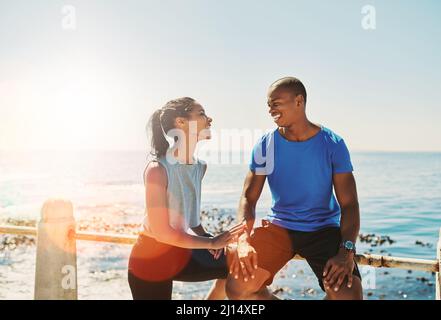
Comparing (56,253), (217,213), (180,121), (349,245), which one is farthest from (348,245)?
(217,213)

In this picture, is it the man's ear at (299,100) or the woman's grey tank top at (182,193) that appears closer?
the woman's grey tank top at (182,193)

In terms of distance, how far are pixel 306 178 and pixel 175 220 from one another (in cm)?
106

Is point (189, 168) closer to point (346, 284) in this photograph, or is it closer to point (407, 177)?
point (346, 284)

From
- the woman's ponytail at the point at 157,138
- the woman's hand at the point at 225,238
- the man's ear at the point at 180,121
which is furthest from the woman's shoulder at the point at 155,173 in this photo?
the woman's hand at the point at 225,238

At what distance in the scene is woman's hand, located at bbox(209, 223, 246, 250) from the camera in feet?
11.2

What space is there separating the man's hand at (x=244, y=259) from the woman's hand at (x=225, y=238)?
53 mm

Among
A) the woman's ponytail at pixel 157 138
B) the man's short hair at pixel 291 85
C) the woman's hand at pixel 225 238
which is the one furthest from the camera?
the man's short hair at pixel 291 85

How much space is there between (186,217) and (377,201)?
147ft

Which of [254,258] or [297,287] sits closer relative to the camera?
[254,258]

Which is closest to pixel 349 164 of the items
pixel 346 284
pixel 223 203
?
pixel 346 284

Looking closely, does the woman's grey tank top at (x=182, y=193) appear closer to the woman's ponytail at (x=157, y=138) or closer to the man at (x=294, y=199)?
the woman's ponytail at (x=157, y=138)

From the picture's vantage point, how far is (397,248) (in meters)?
24.1

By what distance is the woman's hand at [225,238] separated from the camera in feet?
11.2

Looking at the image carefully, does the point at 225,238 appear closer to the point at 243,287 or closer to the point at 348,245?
the point at 243,287
